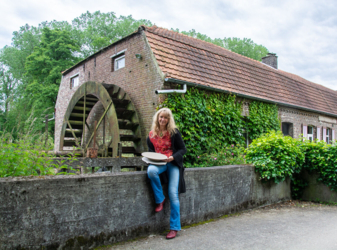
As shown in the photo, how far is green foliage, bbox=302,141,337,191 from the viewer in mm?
6066

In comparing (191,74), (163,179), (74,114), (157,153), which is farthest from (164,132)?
(74,114)

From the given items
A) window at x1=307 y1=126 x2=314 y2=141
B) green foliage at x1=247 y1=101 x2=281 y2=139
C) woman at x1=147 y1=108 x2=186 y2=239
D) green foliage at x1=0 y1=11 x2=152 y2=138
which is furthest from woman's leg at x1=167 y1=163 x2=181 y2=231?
window at x1=307 y1=126 x2=314 y2=141

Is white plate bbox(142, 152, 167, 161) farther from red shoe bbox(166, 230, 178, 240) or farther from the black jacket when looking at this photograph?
red shoe bbox(166, 230, 178, 240)

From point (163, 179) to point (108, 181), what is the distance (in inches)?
32.9

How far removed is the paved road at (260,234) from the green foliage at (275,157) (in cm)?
85

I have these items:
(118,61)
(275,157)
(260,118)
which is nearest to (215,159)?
(275,157)

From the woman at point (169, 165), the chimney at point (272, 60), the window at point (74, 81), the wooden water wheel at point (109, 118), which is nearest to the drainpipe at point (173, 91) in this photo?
the wooden water wheel at point (109, 118)

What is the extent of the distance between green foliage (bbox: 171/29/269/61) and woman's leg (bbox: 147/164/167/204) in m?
38.2

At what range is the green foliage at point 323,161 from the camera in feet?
19.9

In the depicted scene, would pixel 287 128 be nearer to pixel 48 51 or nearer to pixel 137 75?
pixel 137 75

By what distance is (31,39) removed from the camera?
111ft

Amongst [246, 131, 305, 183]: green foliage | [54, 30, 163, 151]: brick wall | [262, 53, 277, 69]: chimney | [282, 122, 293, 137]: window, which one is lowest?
[246, 131, 305, 183]: green foliage

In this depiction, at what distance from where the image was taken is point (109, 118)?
361 inches

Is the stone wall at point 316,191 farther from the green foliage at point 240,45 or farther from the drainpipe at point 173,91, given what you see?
the green foliage at point 240,45
